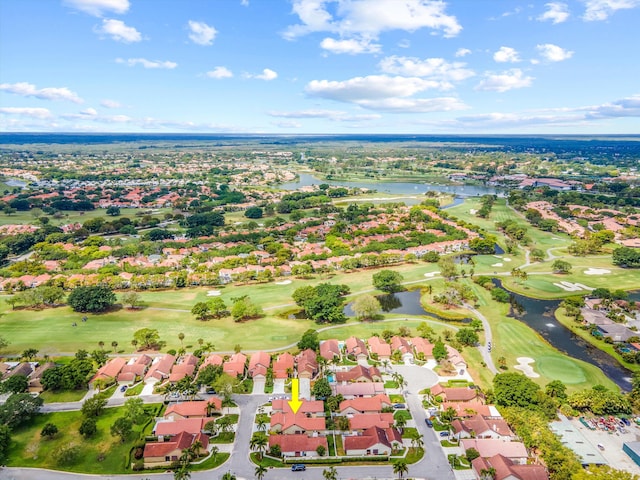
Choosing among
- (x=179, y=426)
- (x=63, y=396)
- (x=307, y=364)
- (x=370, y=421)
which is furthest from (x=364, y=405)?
(x=63, y=396)

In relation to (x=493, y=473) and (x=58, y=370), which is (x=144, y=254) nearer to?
(x=58, y=370)

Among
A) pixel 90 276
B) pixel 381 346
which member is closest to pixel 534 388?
pixel 381 346

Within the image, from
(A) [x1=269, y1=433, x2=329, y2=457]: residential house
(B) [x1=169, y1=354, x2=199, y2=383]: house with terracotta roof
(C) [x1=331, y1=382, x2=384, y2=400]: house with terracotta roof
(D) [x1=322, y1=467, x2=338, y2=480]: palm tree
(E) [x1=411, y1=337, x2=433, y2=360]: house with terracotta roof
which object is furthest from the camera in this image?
(E) [x1=411, y1=337, x2=433, y2=360]: house with terracotta roof

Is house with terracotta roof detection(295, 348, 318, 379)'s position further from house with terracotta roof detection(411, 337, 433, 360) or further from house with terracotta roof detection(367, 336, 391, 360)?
house with terracotta roof detection(411, 337, 433, 360)

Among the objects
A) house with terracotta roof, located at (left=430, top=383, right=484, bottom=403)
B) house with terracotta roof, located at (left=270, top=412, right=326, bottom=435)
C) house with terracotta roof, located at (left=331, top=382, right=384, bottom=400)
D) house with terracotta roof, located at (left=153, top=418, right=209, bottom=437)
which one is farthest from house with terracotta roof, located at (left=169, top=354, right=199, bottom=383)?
house with terracotta roof, located at (left=430, top=383, right=484, bottom=403)

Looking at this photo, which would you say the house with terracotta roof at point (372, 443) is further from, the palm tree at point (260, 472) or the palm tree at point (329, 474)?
the palm tree at point (260, 472)

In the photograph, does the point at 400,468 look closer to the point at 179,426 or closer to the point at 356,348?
the point at 356,348
